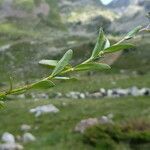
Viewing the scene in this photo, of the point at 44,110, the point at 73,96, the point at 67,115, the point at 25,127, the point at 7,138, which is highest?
the point at 7,138

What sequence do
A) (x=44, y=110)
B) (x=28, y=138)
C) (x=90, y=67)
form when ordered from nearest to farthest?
(x=90, y=67)
(x=28, y=138)
(x=44, y=110)

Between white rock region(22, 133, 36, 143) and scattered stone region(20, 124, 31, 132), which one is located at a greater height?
white rock region(22, 133, 36, 143)

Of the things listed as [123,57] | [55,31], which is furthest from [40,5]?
[123,57]

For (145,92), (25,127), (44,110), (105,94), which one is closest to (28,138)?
(25,127)

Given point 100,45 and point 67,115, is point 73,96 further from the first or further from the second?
point 100,45

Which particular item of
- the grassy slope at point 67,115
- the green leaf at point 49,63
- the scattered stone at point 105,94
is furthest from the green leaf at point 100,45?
the scattered stone at point 105,94

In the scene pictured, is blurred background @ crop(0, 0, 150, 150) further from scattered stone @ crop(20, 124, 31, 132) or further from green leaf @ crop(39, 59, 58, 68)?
scattered stone @ crop(20, 124, 31, 132)

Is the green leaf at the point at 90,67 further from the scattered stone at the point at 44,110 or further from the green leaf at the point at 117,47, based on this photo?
the scattered stone at the point at 44,110

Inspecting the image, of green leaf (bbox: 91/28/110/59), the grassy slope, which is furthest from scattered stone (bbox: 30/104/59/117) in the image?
green leaf (bbox: 91/28/110/59)

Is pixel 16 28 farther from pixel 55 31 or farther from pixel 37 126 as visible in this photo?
pixel 37 126

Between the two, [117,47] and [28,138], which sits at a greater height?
[117,47]
